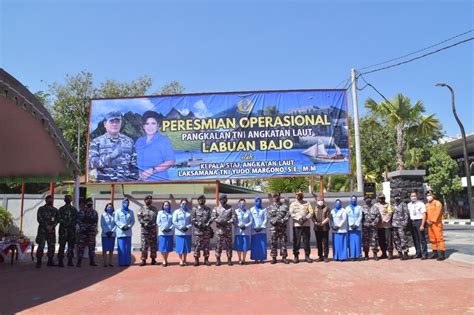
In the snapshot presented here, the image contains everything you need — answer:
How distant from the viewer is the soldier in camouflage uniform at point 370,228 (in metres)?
9.90

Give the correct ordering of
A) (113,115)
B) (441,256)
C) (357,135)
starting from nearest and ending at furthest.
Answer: (441,256)
(113,115)
(357,135)

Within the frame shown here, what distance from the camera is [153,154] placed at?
1248 cm

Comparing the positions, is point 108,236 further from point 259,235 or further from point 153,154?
point 259,235

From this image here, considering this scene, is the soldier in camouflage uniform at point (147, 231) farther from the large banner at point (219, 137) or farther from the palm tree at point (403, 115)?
the palm tree at point (403, 115)

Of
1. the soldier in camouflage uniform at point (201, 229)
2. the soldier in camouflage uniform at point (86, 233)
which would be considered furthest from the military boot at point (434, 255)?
the soldier in camouflage uniform at point (86, 233)

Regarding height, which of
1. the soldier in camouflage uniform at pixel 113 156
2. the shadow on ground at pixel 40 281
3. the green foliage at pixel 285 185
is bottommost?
the shadow on ground at pixel 40 281

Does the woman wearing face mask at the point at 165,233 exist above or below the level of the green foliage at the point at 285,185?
below

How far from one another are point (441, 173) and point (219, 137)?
75.3 feet

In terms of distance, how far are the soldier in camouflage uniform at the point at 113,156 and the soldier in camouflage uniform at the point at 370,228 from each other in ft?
22.9

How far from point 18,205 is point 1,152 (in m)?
3.98

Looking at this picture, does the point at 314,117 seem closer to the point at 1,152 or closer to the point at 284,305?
the point at 284,305

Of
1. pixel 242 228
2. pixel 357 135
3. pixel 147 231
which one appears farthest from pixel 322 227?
pixel 357 135

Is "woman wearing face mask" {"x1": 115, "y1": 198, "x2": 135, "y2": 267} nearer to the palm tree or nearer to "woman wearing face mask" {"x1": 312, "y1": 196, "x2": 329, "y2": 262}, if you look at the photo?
"woman wearing face mask" {"x1": 312, "y1": 196, "x2": 329, "y2": 262}

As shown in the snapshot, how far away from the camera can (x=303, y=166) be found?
12328 millimetres
